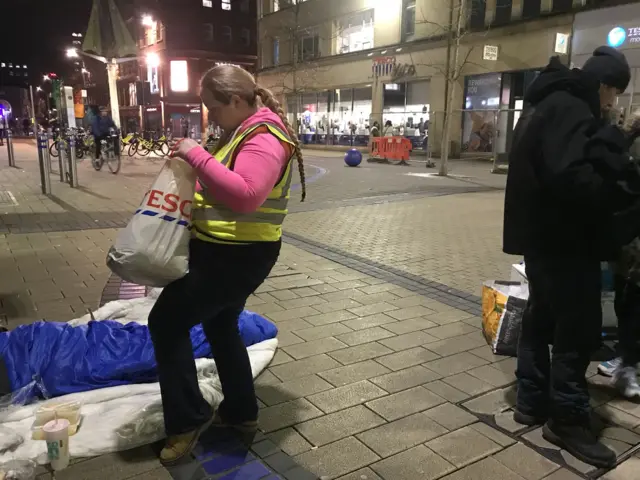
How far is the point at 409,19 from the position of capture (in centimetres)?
2717

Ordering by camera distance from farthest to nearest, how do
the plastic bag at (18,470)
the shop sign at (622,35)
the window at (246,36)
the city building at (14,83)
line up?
1. the city building at (14,83)
2. the window at (246,36)
3. the shop sign at (622,35)
4. the plastic bag at (18,470)

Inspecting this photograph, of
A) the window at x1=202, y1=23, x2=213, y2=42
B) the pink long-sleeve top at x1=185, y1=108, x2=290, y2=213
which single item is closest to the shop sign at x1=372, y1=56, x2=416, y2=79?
the window at x1=202, y1=23, x2=213, y2=42

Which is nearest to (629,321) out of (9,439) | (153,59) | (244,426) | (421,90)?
(244,426)

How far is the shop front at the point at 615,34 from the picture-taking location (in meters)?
17.6

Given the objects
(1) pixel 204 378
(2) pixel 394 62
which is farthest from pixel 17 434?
(2) pixel 394 62

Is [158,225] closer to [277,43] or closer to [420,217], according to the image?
[420,217]

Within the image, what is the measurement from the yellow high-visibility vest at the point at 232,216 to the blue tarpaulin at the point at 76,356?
140 centimetres

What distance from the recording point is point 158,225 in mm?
2217

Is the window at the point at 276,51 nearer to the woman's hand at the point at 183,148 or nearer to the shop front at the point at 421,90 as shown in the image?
the shop front at the point at 421,90

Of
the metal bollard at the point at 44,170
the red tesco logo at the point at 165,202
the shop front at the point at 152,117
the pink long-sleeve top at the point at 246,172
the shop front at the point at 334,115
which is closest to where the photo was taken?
the pink long-sleeve top at the point at 246,172

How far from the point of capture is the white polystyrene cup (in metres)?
2.43

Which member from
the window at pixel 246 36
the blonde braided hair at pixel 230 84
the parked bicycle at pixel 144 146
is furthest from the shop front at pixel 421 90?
the blonde braided hair at pixel 230 84

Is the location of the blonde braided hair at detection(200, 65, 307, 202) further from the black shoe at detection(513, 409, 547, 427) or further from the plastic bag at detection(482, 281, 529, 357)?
the plastic bag at detection(482, 281, 529, 357)

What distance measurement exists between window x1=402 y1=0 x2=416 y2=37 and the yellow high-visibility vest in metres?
26.8
